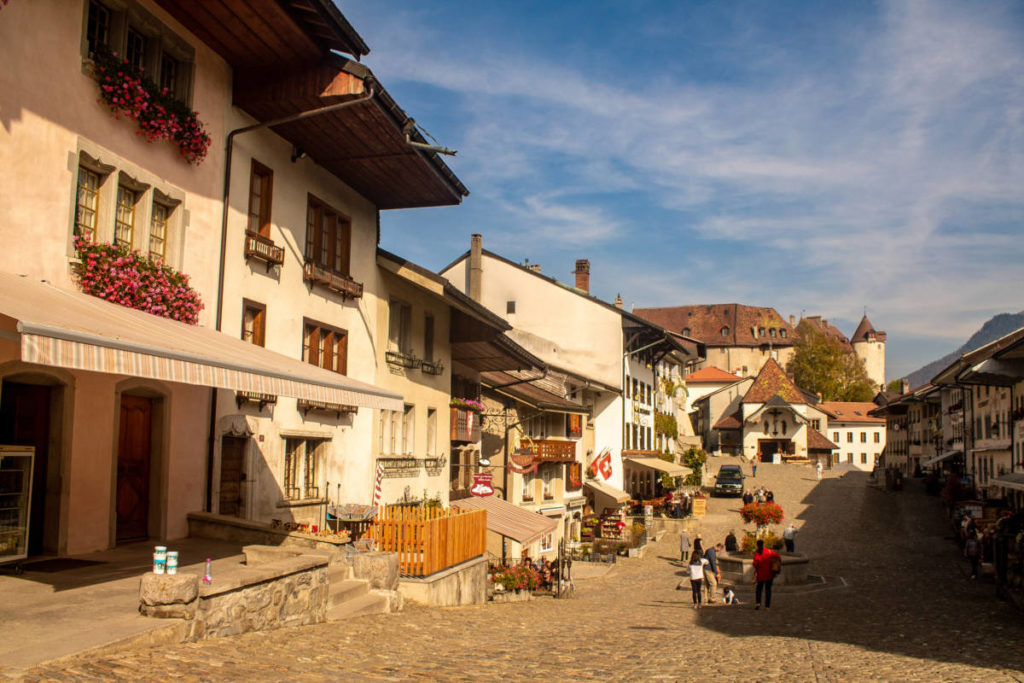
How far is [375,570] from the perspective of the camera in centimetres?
1386

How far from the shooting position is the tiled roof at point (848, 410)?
11119 cm

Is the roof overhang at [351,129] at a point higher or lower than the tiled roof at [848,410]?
higher

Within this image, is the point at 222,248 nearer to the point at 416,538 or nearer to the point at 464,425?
the point at 416,538

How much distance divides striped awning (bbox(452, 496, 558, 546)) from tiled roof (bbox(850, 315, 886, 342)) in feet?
462

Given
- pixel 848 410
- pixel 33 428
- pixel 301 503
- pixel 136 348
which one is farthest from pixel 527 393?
pixel 848 410

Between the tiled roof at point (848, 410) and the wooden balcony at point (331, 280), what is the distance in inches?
3867

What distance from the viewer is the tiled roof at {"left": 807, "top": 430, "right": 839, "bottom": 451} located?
87750mm

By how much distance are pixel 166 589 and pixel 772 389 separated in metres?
84.4

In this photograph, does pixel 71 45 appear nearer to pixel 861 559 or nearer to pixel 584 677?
pixel 584 677

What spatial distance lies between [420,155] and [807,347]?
109674 mm

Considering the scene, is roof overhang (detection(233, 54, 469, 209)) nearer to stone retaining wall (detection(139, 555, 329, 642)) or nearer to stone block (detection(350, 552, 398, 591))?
stone block (detection(350, 552, 398, 591))

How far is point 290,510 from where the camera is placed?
55.8 feet

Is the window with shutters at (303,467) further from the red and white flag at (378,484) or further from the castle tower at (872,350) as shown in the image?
the castle tower at (872,350)

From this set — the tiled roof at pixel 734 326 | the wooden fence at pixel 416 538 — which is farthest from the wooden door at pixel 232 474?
the tiled roof at pixel 734 326
